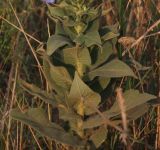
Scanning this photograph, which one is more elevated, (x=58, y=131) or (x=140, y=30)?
(x=140, y=30)

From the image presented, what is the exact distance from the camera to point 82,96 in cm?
163

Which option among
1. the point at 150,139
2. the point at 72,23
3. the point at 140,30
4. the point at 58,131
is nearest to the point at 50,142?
the point at 58,131

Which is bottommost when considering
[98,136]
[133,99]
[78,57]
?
[98,136]

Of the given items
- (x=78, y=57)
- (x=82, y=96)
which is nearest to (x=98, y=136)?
(x=82, y=96)

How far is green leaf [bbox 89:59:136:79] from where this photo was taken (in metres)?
1.61


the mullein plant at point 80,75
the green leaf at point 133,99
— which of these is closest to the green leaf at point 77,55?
the mullein plant at point 80,75

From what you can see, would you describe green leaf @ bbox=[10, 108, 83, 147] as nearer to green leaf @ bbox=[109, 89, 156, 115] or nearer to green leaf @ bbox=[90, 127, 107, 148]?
green leaf @ bbox=[90, 127, 107, 148]

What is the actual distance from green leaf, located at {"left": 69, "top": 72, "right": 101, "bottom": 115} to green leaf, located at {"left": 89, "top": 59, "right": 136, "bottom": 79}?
2.6 inches

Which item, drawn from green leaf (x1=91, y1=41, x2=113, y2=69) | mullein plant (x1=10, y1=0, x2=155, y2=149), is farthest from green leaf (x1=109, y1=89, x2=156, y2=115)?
green leaf (x1=91, y1=41, x2=113, y2=69)

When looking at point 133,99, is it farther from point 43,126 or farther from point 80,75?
point 43,126

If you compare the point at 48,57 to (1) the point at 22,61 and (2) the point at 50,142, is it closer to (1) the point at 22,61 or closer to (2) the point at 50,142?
(2) the point at 50,142

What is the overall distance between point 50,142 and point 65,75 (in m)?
0.44

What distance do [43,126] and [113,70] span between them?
31 cm

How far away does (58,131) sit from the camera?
1.70m
